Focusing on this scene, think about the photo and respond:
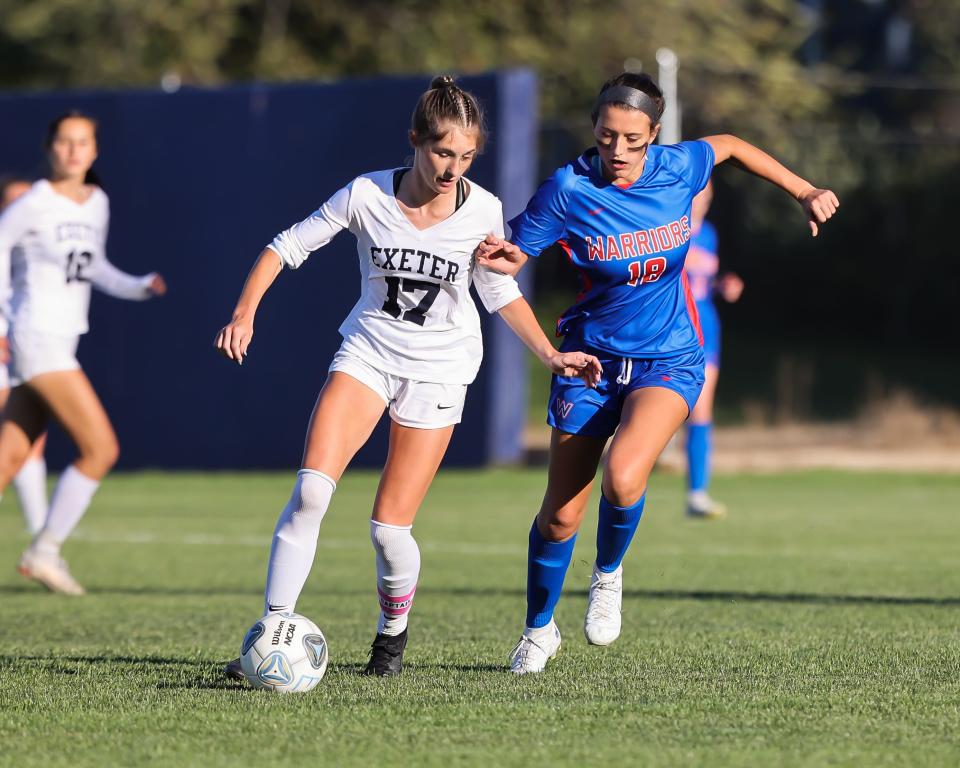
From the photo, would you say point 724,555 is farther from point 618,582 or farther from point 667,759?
point 667,759

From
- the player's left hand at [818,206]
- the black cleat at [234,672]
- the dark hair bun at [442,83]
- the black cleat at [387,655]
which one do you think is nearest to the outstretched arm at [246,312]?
the dark hair bun at [442,83]

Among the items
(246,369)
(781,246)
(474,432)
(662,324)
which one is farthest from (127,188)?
(662,324)

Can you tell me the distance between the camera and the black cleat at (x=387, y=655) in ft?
18.6

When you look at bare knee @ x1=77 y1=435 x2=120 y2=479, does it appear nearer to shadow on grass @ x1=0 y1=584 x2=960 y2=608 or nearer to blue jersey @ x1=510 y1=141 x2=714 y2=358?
shadow on grass @ x1=0 y1=584 x2=960 y2=608

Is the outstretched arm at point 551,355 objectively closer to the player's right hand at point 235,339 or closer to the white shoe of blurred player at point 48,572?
the player's right hand at point 235,339

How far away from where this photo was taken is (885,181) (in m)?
24.1

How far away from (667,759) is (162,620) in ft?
12.8

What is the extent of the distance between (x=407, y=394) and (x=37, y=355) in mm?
3544

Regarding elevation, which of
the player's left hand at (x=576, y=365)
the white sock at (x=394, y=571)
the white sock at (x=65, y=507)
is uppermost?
the player's left hand at (x=576, y=365)

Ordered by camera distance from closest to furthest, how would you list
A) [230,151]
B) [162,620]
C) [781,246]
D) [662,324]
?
1. [662,324]
2. [162,620]
3. [230,151]
4. [781,246]

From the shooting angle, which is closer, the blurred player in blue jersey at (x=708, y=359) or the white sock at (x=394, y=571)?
the white sock at (x=394, y=571)

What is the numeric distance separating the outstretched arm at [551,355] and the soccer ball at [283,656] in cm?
119

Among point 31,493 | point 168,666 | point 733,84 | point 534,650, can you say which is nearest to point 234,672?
point 168,666

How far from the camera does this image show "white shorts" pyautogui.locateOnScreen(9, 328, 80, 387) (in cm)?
855
